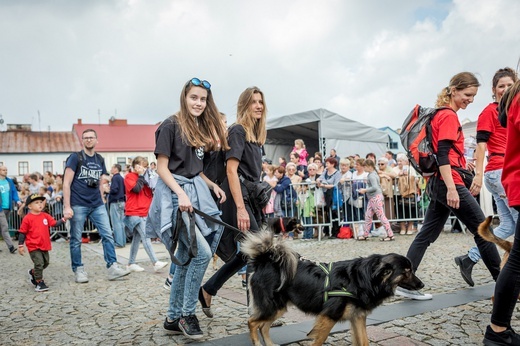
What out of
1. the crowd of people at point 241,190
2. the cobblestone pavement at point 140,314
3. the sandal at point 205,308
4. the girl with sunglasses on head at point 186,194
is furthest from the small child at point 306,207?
the girl with sunglasses on head at point 186,194

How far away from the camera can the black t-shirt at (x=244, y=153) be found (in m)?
4.26

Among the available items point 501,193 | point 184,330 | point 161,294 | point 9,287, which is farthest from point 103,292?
point 501,193

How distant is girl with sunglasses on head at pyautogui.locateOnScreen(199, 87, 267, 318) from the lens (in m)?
4.23

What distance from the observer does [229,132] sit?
4.34 metres

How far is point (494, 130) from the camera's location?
4.85m

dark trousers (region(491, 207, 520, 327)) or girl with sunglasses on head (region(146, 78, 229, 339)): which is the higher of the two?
girl with sunglasses on head (region(146, 78, 229, 339))

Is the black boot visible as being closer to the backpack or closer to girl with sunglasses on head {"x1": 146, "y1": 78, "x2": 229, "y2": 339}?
the backpack

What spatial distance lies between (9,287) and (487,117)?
6994mm

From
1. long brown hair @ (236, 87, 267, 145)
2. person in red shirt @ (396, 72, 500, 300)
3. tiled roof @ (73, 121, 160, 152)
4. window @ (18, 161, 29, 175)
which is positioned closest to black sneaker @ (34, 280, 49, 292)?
long brown hair @ (236, 87, 267, 145)

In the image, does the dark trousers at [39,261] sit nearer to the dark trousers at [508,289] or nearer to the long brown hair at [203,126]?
the long brown hair at [203,126]

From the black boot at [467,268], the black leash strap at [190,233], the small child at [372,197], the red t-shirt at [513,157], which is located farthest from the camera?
the small child at [372,197]

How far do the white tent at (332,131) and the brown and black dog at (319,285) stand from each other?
13.1 m

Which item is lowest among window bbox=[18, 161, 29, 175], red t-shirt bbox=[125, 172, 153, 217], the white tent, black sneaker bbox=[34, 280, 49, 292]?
black sneaker bbox=[34, 280, 49, 292]

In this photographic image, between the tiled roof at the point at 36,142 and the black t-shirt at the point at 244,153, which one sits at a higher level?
the tiled roof at the point at 36,142
